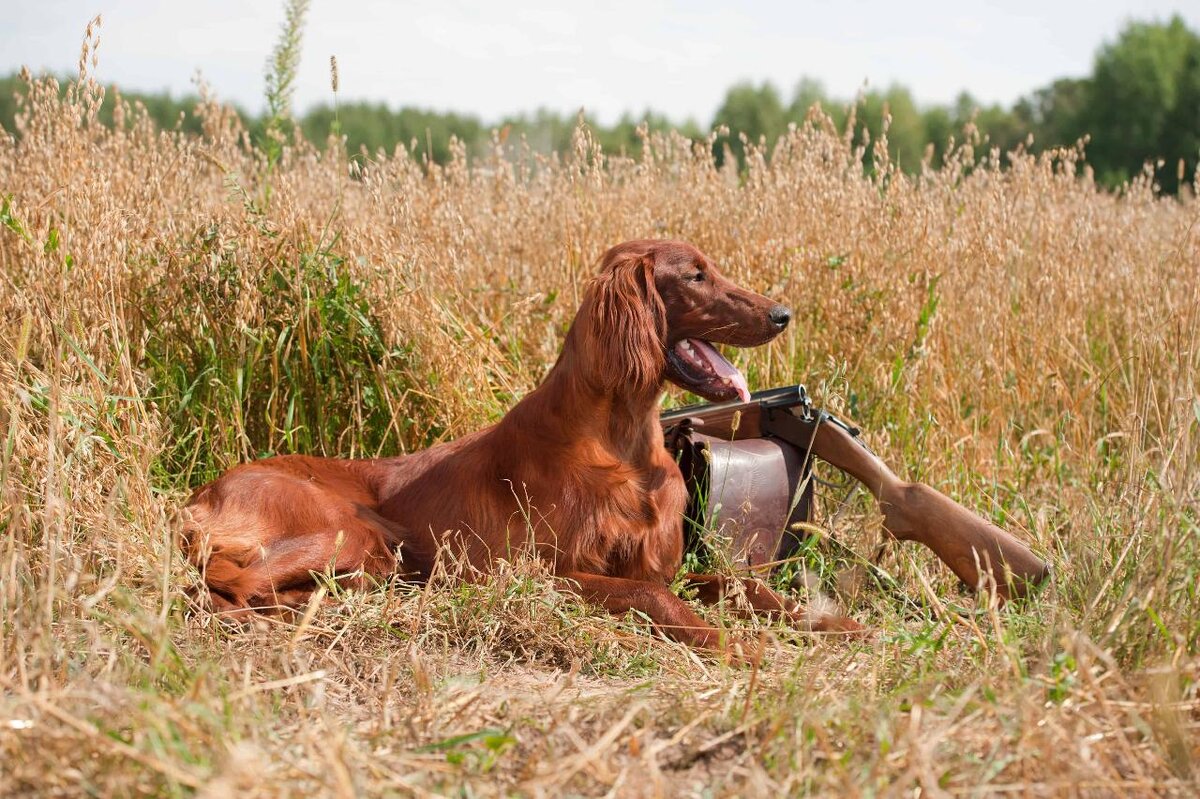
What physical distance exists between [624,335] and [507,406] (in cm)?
123

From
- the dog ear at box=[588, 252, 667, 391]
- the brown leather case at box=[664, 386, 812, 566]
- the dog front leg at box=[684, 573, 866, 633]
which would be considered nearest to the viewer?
the dog front leg at box=[684, 573, 866, 633]

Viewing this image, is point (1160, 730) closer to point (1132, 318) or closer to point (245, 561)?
point (245, 561)

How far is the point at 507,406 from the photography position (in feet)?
13.2

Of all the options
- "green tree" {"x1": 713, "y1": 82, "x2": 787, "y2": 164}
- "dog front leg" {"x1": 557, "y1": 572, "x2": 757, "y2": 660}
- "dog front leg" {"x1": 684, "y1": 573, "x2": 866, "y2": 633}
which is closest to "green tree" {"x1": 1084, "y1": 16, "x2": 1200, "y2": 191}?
"green tree" {"x1": 713, "y1": 82, "x2": 787, "y2": 164}

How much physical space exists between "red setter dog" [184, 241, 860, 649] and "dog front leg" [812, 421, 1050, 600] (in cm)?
36

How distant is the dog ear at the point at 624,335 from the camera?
289 centimetres

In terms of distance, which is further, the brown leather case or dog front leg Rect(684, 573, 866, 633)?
the brown leather case

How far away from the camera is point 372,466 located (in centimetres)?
335

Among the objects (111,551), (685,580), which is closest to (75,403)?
(111,551)

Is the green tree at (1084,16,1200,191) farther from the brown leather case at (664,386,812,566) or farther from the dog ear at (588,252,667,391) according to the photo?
the dog ear at (588,252,667,391)

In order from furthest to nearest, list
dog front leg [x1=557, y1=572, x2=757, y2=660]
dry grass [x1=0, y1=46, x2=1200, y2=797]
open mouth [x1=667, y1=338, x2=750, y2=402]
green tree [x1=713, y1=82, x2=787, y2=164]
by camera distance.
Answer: green tree [x1=713, y1=82, x2=787, y2=164]
open mouth [x1=667, y1=338, x2=750, y2=402]
dog front leg [x1=557, y1=572, x2=757, y2=660]
dry grass [x1=0, y1=46, x2=1200, y2=797]

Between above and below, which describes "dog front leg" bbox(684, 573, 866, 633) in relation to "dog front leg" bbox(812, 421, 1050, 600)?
below

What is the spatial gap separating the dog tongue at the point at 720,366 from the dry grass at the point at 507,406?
0.63 meters

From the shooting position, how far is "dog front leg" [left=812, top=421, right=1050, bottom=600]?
8.89 ft
